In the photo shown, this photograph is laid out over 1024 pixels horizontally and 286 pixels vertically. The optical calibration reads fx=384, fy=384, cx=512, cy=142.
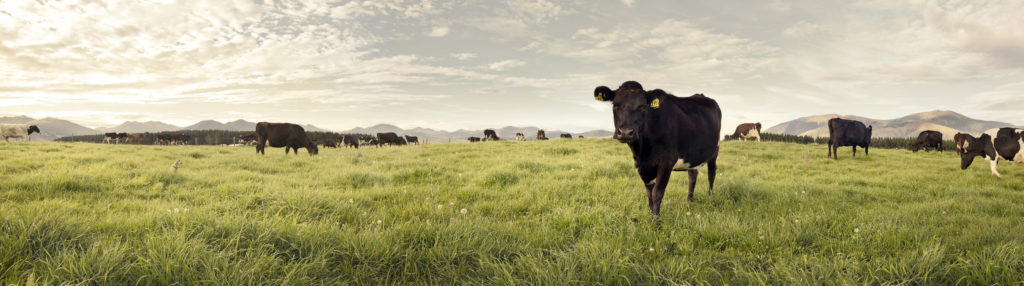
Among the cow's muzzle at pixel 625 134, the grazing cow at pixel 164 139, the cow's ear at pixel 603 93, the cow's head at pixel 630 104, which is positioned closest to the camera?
the cow's muzzle at pixel 625 134

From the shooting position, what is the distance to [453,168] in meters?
10.6

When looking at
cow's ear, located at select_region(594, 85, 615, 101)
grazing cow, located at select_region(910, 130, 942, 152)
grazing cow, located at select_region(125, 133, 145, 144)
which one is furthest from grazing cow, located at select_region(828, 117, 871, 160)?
grazing cow, located at select_region(125, 133, 145, 144)

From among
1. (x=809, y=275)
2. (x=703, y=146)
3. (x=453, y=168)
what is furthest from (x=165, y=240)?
(x=453, y=168)

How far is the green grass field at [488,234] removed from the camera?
9.30 ft

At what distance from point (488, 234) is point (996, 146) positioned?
53.1 feet

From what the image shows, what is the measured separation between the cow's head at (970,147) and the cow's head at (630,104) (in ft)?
47.0

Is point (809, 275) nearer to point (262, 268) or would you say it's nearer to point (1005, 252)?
point (1005, 252)

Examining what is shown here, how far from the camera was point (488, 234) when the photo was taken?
3830 millimetres

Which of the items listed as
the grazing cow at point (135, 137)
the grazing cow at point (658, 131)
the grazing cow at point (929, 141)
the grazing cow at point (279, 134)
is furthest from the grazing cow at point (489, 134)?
the grazing cow at point (135, 137)

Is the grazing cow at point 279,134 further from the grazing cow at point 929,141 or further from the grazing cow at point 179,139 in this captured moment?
the grazing cow at point 179,139

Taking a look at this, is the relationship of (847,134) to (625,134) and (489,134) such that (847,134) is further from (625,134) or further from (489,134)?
(489,134)

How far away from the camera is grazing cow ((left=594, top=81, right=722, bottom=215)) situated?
478cm

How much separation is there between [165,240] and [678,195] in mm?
7051

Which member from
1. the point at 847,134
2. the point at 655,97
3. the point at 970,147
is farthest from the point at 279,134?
the point at 847,134
